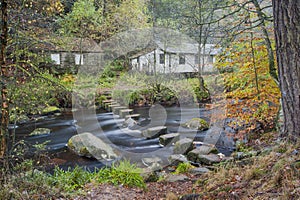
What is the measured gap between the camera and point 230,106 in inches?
247

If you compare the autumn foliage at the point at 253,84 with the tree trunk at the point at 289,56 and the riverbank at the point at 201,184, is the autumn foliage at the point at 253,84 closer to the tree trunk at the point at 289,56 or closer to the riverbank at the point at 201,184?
the riverbank at the point at 201,184

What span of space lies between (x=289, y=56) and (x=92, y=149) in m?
4.79

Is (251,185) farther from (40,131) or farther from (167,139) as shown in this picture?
(40,131)

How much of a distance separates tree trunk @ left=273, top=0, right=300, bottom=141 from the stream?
3.68 meters

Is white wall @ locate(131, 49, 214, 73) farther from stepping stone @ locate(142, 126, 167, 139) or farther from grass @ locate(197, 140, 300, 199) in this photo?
grass @ locate(197, 140, 300, 199)

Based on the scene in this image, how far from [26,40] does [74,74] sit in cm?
1233

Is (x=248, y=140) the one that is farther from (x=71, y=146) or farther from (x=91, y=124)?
(x=91, y=124)

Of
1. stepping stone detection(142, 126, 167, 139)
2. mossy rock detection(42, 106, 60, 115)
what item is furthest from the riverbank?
mossy rock detection(42, 106, 60, 115)

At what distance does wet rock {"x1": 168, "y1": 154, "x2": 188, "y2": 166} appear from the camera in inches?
233

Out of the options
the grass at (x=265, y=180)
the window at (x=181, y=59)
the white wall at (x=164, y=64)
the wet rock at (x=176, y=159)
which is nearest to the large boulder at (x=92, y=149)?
the wet rock at (x=176, y=159)

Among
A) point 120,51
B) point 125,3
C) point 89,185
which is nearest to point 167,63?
point 120,51

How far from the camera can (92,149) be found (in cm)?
622

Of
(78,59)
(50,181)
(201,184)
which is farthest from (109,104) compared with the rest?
(201,184)

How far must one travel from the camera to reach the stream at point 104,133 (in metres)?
6.34
